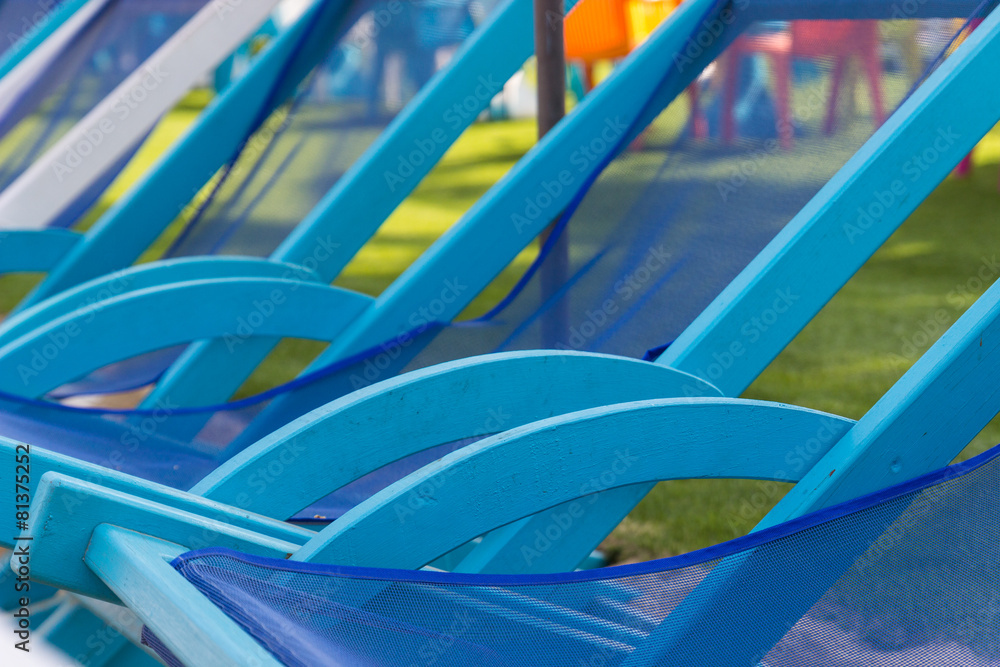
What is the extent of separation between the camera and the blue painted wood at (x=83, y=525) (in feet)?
2.63

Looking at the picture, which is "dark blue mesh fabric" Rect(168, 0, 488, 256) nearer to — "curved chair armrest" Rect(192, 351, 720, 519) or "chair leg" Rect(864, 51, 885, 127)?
"chair leg" Rect(864, 51, 885, 127)

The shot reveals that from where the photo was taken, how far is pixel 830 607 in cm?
85

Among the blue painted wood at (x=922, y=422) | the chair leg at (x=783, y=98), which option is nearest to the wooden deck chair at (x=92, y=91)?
the chair leg at (x=783, y=98)

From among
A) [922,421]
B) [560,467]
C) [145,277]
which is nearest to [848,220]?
[922,421]

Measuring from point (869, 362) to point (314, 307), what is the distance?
1.75m

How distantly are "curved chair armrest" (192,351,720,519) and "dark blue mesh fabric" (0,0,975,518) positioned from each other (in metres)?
0.33

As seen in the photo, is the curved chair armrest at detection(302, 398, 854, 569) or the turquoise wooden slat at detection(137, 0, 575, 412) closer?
the curved chair armrest at detection(302, 398, 854, 569)

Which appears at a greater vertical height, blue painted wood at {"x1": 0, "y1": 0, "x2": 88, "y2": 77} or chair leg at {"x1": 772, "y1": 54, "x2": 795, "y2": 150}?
blue painted wood at {"x1": 0, "y1": 0, "x2": 88, "y2": 77}

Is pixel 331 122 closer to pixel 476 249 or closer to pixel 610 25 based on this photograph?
pixel 476 249

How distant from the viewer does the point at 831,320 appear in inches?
125

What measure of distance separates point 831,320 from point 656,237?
5.63 ft

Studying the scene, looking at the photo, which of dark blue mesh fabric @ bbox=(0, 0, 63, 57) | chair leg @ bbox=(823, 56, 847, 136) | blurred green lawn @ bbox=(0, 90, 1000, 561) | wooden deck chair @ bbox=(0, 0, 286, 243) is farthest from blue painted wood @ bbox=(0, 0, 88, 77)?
chair leg @ bbox=(823, 56, 847, 136)

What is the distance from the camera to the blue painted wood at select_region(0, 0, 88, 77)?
9.75 feet

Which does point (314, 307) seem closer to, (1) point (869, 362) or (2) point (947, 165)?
(2) point (947, 165)
